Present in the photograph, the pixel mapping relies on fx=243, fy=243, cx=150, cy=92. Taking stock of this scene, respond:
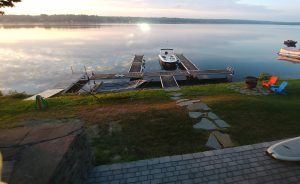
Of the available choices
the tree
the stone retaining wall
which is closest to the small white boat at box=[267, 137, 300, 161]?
the stone retaining wall

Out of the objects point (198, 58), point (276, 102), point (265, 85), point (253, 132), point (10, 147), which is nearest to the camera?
point (10, 147)

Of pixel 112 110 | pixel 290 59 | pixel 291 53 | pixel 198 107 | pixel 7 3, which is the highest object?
pixel 7 3

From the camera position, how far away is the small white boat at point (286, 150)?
7.20 m

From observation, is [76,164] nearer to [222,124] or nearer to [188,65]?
[222,124]

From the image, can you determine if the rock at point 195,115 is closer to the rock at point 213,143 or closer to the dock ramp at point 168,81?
the rock at point 213,143

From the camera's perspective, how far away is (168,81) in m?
31.7

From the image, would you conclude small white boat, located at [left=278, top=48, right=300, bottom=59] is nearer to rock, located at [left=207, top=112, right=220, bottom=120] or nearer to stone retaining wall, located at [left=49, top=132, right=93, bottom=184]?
rock, located at [left=207, top=112, right=220, bottom=120]

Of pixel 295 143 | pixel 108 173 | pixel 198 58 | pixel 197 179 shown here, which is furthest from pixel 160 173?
pixel 198 58

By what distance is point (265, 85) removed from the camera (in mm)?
15750

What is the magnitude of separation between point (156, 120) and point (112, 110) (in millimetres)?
2538

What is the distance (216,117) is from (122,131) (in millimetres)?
→ 4032

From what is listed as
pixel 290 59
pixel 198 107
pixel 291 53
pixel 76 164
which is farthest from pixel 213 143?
pixel 291 53

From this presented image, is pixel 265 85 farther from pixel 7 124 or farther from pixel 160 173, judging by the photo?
pixel 7 124

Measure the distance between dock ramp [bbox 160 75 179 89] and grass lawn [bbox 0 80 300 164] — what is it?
1554 cm
